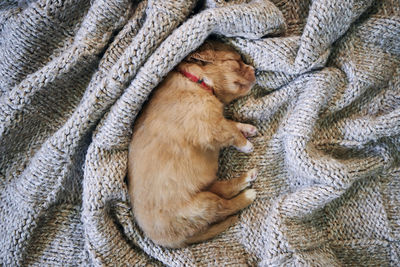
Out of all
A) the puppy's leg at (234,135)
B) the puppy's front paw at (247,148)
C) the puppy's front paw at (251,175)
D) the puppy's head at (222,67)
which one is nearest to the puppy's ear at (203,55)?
the puppy's head at (222,67)

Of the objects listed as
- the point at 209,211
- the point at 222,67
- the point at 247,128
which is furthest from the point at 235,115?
the point at 209,211

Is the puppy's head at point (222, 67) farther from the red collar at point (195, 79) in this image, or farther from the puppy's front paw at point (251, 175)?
the puppy's front paw at point (251, 175)

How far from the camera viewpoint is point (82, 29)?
138 centimetres

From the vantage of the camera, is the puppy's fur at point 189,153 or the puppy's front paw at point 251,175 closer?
the puppy's fur at point 189,153

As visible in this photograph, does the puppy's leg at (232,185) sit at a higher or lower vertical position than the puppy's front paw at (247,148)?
lower

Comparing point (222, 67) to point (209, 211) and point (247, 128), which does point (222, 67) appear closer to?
point (247, 128)

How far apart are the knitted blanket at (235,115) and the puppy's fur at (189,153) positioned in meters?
0.06

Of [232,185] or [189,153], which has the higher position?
[189,153]

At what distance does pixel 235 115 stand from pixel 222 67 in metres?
0.24

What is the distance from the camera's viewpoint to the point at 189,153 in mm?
1317

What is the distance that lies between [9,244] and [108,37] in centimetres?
95

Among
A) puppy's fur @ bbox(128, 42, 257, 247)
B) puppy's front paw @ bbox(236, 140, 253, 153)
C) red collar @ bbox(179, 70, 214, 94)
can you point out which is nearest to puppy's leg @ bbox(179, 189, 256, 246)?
puppy's fur @ bbox(128, 42, 257, 247)

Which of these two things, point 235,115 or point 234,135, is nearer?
point 234,135

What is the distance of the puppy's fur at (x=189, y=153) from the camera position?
128 cm
